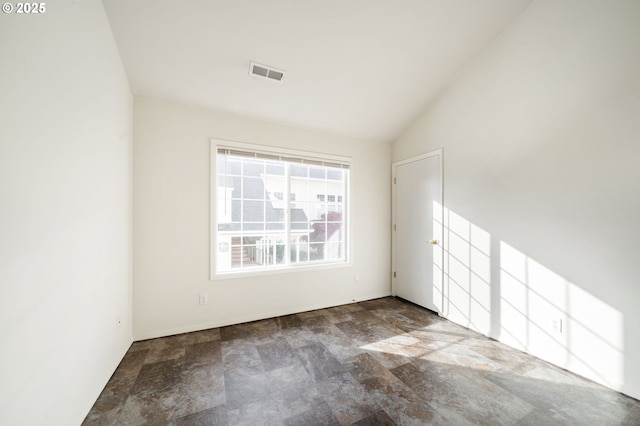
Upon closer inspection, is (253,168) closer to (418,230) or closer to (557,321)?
(418,230)

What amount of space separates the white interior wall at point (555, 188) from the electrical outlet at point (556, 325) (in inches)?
0.7

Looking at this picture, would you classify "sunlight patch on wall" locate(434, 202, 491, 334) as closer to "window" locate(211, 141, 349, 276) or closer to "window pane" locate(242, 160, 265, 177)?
"window" locate(211, 141, 349, 276)

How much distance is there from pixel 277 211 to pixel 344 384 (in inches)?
81.6

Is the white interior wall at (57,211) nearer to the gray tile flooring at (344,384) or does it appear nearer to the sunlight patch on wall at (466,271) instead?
the gray tile flooring at (344,384)

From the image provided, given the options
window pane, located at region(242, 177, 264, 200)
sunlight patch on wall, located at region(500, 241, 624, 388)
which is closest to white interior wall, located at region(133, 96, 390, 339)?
window pane, located at region(242, 177, 264, 200)

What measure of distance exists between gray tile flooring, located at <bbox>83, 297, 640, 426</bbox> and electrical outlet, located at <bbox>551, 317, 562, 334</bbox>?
0.33 m

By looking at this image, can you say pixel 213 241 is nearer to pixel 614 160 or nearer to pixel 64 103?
pixel 64 103

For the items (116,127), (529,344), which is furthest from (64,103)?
(529,344)

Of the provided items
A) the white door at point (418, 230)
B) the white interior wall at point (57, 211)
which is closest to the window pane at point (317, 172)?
the white door at point (418, 230)

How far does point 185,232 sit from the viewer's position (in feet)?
8.98

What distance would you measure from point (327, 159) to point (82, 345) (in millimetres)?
3037

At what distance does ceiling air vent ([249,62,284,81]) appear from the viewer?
7.84 feet

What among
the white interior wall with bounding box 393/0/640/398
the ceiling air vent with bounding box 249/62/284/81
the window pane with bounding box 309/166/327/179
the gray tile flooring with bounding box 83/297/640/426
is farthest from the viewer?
the window pane with bounding box 309/166/327/179

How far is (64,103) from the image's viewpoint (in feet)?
4.37
